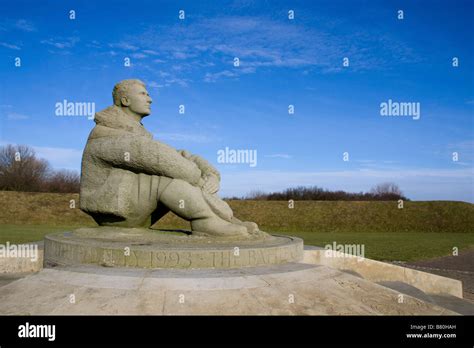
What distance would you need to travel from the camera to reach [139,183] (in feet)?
23.8

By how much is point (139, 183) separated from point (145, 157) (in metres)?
0.58

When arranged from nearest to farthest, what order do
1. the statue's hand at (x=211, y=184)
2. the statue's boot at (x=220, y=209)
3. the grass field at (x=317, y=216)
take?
1. the statue's boot at (x=220, y=209)
2. the statue's hand at (x=211, y=184)
3. the grass field at (x=317, y=216)

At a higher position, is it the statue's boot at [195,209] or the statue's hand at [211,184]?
the statue's hand at [211,184]

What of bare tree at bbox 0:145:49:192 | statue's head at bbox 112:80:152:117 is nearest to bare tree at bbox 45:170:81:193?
bare tree at bbox 0:145:49:192

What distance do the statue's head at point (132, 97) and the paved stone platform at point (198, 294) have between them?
337cm

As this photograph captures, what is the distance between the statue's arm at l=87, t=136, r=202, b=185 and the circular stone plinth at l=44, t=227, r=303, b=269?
1.12 m

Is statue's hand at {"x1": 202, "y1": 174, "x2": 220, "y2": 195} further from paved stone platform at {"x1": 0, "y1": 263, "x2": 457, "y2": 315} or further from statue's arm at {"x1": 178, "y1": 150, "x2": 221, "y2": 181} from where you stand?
paved stone platform at {"x1": 0, "y1": 263, "x2": 457, "y2": 315}

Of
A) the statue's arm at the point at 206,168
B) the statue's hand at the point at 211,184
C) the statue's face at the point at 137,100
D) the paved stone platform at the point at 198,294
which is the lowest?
the paved stone platform at the point at 198,294

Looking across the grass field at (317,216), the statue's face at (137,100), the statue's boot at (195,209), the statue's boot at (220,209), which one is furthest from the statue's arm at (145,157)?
the grass field at (317,216)

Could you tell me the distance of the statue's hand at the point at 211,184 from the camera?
7668mm

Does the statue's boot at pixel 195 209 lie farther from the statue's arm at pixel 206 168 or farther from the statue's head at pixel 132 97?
the statue's head at pixel 132 97

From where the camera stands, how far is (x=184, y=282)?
16.1ft

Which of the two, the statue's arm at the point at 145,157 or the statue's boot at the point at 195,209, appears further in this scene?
the statue's boot at the point at 195,209
